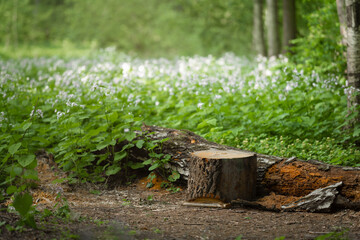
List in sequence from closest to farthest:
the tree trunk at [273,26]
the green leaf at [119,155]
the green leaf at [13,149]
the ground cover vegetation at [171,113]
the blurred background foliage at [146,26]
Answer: the green leaf at [13,149], the ground cover vegetation at [171,113], the green leaf at [119,155], the tree trunk at [273,26], the blurred background foliage at [146,26]

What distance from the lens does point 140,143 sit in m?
5.21

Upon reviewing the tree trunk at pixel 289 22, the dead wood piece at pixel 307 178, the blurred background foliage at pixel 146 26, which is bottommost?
the dead wood piece at pixel 307 178

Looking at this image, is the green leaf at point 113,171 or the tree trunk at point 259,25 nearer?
the green leaf at point 113,171

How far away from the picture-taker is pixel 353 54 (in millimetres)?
6234

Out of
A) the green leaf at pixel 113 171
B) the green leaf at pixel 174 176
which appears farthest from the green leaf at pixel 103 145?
the green leaf at pixel 174 176

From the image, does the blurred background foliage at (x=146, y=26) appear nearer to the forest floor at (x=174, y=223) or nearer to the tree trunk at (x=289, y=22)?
the tree trunk at (x=289, y=22)

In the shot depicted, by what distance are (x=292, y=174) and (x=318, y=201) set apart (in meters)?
0.43

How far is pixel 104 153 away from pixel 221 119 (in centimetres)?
208

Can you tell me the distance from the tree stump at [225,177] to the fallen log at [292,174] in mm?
248

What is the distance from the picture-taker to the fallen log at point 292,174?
4.15 metres

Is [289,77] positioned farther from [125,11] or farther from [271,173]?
[125,11]

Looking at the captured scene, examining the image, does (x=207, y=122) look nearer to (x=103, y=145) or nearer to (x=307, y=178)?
(x=103, y=145)

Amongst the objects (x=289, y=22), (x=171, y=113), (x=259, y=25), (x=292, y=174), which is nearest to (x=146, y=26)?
(x=259, y=25)

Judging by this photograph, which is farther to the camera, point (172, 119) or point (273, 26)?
point (273, 26)
